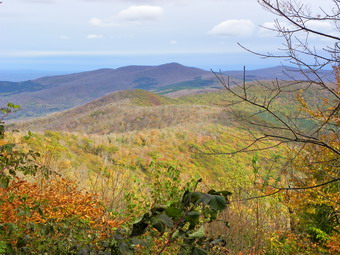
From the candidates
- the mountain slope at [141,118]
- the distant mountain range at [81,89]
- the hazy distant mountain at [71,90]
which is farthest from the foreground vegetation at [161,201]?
the hazy distant mountain at [71,90]

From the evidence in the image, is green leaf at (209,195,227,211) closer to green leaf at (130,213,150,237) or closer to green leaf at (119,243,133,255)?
green leaf at (130,213,150,237)

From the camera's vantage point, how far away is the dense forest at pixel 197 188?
71.6 inches

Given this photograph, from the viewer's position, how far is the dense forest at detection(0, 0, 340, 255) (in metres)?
1.82

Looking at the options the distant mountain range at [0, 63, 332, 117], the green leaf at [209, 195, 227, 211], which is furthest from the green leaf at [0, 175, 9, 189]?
the distant mountain range at [0, 63, 332, 117]

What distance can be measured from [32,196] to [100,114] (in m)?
40.2

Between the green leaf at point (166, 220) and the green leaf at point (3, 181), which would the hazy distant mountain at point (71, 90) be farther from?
the green leaf at point (166, 220)

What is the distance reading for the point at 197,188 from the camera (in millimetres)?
7062

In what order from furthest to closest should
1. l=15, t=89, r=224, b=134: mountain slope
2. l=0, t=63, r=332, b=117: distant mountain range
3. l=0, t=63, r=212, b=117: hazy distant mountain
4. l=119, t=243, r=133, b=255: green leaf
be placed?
l=0, t=63, r=212, b=117: hazy distant mountain → l=0, t=63, r=332, b=117: distant mountain range → l=15, t=89, r=224, b=134: mountain slope → l=119, t=243, r=133, b=255: green leaf

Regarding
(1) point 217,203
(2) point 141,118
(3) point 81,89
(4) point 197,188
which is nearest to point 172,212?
(1) point 217,203

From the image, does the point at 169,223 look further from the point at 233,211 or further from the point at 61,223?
the point at 233,211

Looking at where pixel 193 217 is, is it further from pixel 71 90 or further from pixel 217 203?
pixel 71 90

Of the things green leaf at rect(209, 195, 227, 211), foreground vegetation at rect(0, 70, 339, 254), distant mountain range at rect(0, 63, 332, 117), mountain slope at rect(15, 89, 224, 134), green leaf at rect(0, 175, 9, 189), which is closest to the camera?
green leaf at rect(209, 195, 227, 211)

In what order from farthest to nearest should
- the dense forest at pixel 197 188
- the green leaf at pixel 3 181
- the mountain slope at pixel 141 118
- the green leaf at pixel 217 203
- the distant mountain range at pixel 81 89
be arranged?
the distant mountain range at pixel 81 89, the mountain slope at pixel 141 118, the green leaf at pixel 3 181, the dense forest at pixel 197 188, the green leaf at pixel 217 203

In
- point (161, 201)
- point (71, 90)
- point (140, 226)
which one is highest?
point (71, 90)
